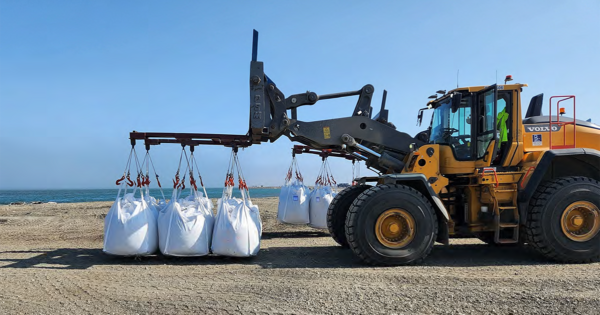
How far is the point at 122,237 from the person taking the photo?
21.5 ft

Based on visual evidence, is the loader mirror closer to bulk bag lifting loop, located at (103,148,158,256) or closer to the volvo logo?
the volvo logo

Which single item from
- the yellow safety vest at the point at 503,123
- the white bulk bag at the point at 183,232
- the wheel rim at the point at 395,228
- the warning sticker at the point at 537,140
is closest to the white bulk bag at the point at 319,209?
the white bulk bag at the point at 183,232

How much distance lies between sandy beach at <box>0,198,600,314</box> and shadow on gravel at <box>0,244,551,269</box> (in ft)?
0.05

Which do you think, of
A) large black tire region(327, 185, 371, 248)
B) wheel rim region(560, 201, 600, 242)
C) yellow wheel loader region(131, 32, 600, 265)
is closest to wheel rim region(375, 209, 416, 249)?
yellow wheel loader region(131, 32, 600, 265)

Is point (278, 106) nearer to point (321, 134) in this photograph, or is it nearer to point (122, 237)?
point (321, 134)

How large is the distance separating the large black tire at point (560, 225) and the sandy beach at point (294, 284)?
0.22 metres

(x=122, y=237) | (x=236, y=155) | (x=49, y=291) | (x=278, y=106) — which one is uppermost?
(x=278, y=106)

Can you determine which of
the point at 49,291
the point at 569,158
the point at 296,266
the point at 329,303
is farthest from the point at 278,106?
the point at 569,158

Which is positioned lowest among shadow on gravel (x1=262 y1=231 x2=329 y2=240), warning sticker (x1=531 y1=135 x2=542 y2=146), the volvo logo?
shadow on gravel (x1=262 y1=231 x2=329 y2=240)

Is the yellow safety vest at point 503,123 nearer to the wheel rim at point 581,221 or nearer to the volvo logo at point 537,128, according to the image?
the volvo logo at point 537,128

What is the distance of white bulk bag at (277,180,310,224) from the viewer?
10664mm

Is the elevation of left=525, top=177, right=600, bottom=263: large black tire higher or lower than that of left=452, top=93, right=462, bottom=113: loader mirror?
lower

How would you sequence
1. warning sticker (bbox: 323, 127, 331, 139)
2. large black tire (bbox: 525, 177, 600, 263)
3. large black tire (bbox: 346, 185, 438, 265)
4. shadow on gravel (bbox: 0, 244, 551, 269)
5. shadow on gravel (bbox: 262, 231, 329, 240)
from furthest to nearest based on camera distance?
shadow on gravel (bbox: 262, 231, 329, 240) → warning sticker (bbox: 323, 127, 331, 139) → shadow on gravel (bbox: 0, 244, 551, 269) → large black tire (bbox: 525, 177, 600, 263) → large black tire (bbox: 346, 185, 438, 265)

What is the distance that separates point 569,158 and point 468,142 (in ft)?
5.20
